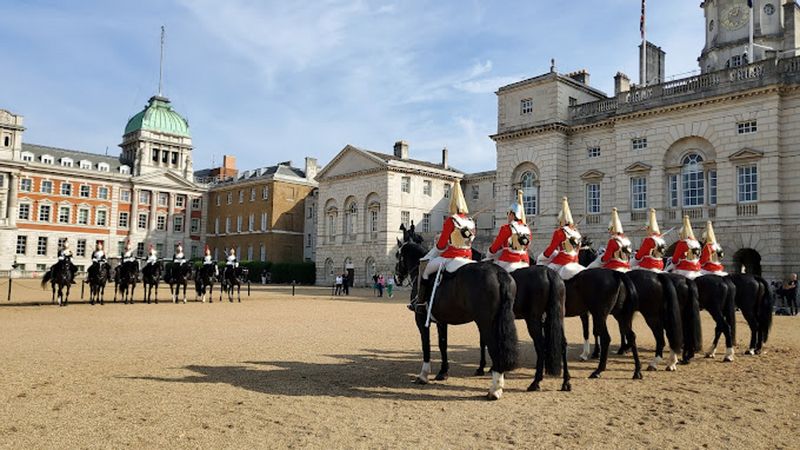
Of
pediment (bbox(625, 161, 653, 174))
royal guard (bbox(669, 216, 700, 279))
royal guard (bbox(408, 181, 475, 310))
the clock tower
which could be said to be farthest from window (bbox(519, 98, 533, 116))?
royal guard (bbox(408, 181, 475, 310))

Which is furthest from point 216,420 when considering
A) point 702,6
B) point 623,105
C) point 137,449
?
point 702,6

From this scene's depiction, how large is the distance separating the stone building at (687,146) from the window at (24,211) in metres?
53.8

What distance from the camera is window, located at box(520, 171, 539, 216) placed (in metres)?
38.4

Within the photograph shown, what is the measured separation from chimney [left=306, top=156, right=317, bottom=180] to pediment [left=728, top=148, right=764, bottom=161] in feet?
160

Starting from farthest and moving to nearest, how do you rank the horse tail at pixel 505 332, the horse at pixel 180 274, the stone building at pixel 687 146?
1. the stone building at pixel 687 146
2. the horse at pixel 180 274
3. the horse tail at pixel 505 332

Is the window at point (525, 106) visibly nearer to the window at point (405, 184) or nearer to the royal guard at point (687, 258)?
the window at point (405, 184)

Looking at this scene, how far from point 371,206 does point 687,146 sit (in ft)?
91.4

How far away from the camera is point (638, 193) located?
3372cm

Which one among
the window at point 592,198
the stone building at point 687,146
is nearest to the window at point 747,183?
the stone building at point 687,146

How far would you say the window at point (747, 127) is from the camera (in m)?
29.5

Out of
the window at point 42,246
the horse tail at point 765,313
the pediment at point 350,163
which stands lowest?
the horse tail at point 765,313

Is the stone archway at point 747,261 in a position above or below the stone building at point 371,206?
below

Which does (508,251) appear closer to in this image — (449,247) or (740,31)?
(449,247)

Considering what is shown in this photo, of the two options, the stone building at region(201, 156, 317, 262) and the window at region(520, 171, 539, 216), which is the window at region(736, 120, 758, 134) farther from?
the stone building at region(201, 156, 317, 262)
